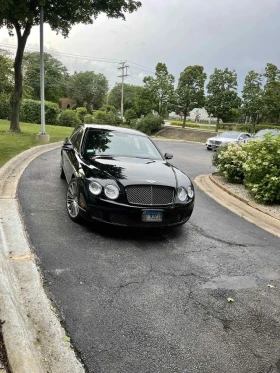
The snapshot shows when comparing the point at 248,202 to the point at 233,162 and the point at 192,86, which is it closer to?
the point at 233,162

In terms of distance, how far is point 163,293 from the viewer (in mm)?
3158

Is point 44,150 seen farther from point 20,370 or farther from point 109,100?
point 109,100

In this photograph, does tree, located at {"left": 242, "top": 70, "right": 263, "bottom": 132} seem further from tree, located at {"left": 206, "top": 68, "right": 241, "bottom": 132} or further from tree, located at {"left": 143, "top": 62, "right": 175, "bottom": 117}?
tree, located at {"left": 143, "top": 62, "right": 175, "bottom": 117}

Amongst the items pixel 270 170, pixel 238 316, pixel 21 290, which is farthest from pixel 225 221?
pixel 21 290

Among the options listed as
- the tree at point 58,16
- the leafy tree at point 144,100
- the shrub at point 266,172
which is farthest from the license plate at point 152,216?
the leafy tree at point 144,100

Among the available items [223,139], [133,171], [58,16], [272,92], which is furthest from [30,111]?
[133,171]

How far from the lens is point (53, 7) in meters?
15.2

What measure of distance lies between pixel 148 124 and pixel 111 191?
105 feet

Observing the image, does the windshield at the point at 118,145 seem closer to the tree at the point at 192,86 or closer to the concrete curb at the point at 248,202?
the concrete curb at the point at 248,202

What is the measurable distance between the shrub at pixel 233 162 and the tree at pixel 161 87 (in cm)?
3057

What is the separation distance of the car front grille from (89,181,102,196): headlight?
38 cm

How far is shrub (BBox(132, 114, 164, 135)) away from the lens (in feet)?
116

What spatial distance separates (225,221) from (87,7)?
1364 centimetres

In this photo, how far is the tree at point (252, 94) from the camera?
105 feet
